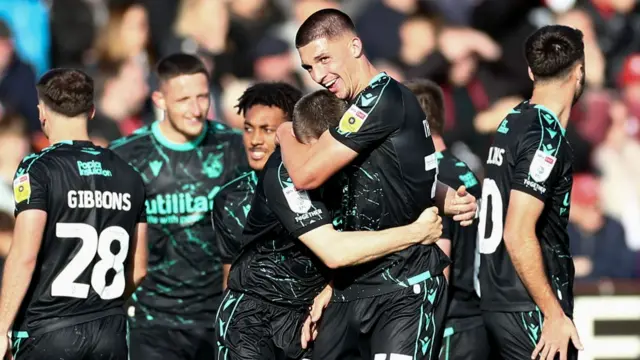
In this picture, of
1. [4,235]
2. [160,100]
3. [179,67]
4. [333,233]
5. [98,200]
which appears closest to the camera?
[333,233]

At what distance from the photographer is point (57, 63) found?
1315 cm

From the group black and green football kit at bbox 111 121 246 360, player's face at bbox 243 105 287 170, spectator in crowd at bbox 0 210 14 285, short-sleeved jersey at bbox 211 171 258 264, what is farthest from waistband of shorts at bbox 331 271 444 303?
spectator in crowd at bbox 0 210 14 285

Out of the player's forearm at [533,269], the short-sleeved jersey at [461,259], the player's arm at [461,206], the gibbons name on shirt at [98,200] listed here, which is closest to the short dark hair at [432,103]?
the short-sleeved jersey at [461,259]

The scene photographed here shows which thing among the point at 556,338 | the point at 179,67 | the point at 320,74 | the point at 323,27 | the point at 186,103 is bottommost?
the point at 556,338

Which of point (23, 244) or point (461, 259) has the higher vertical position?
point (23, 244)

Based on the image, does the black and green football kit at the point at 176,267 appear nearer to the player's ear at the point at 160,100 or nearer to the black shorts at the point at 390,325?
the player's ear at the point at 160,100

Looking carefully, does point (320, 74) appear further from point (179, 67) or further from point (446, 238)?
point (179, 67)

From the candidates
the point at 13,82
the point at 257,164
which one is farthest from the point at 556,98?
the point at 13,82

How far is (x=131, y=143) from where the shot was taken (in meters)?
8.88

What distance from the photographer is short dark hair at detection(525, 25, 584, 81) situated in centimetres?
708

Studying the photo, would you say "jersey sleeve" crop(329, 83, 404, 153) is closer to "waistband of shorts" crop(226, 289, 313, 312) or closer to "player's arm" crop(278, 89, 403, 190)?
"player's arm" crop(278, 89, 403, 190)

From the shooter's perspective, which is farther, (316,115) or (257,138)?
(257,138)

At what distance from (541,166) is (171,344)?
325 cm

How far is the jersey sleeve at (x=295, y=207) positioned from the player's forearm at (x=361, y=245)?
0.14 meters
